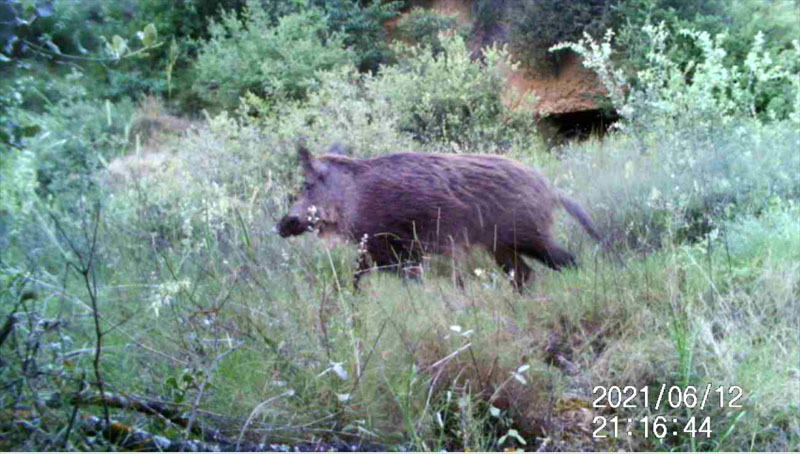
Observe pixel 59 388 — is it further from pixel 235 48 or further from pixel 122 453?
pixel 235 48

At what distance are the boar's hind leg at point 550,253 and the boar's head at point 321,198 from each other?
1.21 metres

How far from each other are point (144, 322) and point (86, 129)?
188 inches

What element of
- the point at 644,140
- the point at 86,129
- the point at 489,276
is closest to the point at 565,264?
the point at 489,276

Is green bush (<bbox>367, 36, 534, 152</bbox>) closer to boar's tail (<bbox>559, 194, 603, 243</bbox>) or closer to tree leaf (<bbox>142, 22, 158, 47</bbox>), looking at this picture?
boar's tail (<bbox>559, 194, 603, 243</bbox>)

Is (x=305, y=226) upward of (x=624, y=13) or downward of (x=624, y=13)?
downward

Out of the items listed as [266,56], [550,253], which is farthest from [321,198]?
[266,56]

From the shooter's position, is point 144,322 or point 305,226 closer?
point 144,322

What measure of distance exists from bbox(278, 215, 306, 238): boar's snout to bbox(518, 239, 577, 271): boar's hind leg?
1418 millimetres

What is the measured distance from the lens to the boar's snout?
5332 millimetres

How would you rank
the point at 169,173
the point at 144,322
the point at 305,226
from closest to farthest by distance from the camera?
the point at 144,322 < the point at 305,226 < the point at 169,173

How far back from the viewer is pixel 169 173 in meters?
7.37

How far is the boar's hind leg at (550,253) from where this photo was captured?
4965mm

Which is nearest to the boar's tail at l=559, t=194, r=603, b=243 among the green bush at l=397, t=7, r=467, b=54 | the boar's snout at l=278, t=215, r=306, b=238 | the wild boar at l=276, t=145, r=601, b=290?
the wild boar at l=276, t=145, r=601, b=290

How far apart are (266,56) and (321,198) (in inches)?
178
